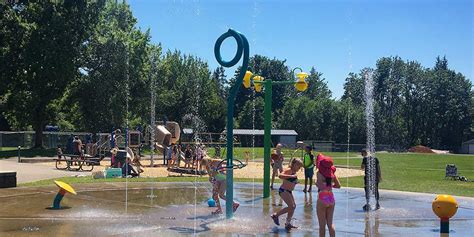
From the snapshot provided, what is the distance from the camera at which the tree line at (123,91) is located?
1559 inches

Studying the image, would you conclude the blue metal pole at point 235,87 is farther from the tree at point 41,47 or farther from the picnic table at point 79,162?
the tree at point 41,47

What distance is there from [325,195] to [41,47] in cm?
3525

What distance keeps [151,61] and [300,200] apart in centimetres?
3979

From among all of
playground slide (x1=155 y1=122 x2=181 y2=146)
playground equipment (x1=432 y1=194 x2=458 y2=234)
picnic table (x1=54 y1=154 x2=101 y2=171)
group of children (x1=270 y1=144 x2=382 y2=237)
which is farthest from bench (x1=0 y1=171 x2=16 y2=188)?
playground slide (x1=155 y1=122 x2=181 y2=146)

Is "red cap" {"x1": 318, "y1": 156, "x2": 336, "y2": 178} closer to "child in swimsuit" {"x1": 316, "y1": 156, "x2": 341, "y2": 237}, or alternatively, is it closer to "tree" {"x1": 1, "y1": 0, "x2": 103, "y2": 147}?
"child in swimsuit" {"x1": 316, "y1": 156, "x2": 341, "y2": 237}

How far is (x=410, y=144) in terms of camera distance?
313ft

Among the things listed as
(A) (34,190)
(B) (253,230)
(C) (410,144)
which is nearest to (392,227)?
(B) (253,230)

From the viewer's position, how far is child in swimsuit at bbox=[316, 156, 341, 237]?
8234 millimetres

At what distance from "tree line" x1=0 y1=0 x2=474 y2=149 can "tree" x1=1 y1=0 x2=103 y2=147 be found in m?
0.08

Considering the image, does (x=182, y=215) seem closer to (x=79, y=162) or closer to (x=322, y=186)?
(x=322, y=186)

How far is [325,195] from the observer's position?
27.0 feet

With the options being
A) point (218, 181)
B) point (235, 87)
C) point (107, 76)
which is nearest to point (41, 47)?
point (107, 76)

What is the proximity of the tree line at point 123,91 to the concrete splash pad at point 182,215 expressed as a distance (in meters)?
26.7

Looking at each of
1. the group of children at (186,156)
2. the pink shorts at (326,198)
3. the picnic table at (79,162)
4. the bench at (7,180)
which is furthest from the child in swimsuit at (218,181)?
the picnic table at (79,162)
